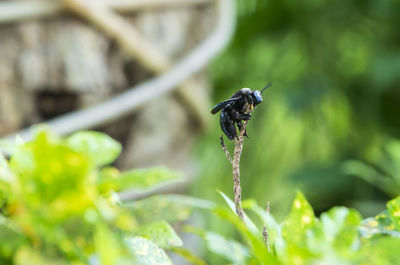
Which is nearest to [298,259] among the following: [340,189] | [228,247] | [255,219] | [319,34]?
[228,247]

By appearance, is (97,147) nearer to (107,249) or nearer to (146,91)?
(107,249)

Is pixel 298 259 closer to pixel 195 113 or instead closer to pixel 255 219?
pixel 195 113

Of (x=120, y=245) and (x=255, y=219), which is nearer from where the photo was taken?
(x=120, y=245)

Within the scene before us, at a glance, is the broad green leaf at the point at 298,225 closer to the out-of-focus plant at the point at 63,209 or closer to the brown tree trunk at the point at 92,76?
the out-of-focus plant at the point at 63,209

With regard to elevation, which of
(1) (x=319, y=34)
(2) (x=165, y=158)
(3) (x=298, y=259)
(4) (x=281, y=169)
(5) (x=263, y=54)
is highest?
(5) (x=263, y=54)

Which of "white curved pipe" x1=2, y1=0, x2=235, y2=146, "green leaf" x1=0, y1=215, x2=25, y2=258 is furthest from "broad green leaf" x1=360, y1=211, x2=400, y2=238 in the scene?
"white curved pipe" x1=2, y1=0, x2=235, y2=146

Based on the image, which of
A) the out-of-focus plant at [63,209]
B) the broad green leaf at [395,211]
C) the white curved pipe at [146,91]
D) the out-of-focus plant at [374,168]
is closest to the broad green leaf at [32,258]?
the out-of-focus plant at [63,209]

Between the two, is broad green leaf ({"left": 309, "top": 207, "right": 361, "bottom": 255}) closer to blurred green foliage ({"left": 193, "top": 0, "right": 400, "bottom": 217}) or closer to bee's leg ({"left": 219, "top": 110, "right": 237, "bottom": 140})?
bee's leg ({"left": 219, "top": 110, "right": 237, "bottom": 140})

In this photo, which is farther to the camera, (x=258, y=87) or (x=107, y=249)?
(x=258, y=87)

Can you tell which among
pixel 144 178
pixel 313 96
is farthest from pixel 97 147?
pixel 313 96
